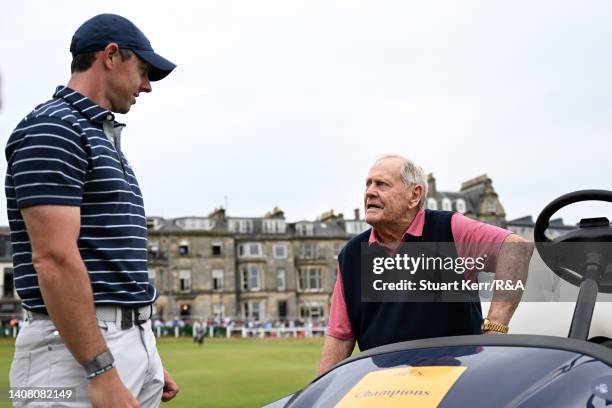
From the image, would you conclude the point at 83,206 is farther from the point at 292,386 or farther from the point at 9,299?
the point at 9,299

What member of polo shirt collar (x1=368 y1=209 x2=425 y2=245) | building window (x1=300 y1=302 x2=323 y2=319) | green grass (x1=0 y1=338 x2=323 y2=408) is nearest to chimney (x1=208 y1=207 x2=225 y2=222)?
building window (x1=300 y1=302 x2=323 y2=319)

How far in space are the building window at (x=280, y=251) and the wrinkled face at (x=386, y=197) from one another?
70.8 m

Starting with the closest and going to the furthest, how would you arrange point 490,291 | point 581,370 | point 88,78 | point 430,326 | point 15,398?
point 581,370, point 15,398, point 88,78, point 430,326, point 490,291

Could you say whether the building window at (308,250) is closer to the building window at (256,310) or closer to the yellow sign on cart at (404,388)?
the building window at (256,310)

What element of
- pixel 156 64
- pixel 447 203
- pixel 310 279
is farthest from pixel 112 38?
pixel 447 203

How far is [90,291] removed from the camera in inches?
94.3

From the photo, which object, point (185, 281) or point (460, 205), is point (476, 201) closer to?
point (460, 205)

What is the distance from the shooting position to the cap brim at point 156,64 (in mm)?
2738

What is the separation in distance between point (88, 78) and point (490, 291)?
2.28 meters

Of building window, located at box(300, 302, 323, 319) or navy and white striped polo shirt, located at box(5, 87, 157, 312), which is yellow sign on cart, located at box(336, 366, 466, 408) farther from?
building window, located at box(300, 302, 323, 319)

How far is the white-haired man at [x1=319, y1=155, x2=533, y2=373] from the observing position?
3715 millimetres

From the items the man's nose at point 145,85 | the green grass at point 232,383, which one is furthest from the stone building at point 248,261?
the man's nose at point 145,85

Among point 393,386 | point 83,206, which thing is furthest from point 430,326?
point 83,206

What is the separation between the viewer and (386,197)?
3.98m
